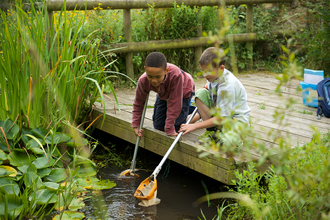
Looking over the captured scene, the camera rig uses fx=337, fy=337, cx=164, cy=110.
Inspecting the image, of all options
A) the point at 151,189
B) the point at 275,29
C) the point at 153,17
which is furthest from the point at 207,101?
the point at 275,29

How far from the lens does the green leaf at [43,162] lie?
2500 millimetres

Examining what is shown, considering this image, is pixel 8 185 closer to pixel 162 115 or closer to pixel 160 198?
pixel 160 198

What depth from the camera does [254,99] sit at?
4.15 metres

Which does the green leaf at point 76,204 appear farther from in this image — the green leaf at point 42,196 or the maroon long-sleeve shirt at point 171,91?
the maroon long-sleeve shirt at point 171,91

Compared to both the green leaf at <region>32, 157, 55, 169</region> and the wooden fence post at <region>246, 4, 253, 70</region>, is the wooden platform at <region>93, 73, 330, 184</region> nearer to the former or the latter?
the green leaf at <region>32, 157, 55, 169</region>

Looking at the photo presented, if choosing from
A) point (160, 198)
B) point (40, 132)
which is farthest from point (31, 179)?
point (160, 198)

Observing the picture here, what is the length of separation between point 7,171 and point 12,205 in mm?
305

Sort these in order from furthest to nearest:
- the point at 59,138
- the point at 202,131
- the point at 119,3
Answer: the point at 119,3 < the point at 202,131 < the point at 59,138

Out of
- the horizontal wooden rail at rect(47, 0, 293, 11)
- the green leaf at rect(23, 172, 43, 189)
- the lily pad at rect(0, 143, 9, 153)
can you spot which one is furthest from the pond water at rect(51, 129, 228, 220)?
the horizontal wooden rail at rect(47, 0, 293, 11)

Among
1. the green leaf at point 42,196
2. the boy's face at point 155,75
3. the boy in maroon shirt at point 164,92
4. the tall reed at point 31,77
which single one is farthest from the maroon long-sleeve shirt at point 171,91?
the green leaf at point 42,196

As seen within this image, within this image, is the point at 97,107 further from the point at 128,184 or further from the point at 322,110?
the point at 322,110

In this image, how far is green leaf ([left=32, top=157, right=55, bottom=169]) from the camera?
98.4 inches

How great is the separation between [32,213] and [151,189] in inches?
33.3

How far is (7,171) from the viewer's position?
7.57ft
